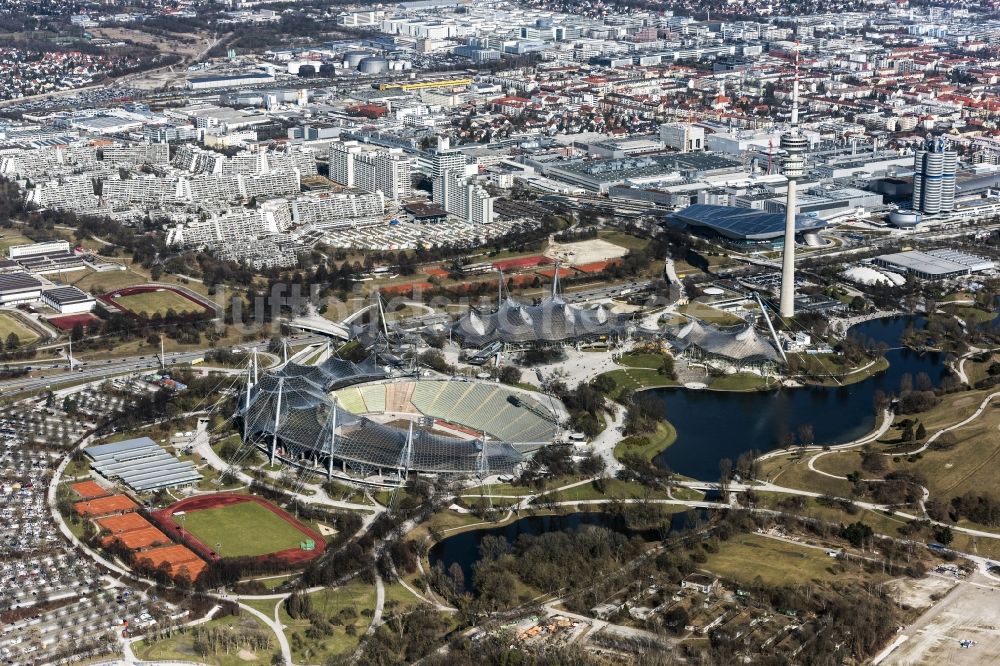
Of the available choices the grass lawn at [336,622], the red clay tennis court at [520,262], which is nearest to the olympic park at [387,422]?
the grass lawn at [336,622]

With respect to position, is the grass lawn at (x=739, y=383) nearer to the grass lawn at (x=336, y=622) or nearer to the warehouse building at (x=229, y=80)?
the grass lawn at (x=336, y=622)

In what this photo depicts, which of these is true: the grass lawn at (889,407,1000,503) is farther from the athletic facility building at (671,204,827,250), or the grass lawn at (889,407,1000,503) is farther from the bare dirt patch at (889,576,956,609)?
the athletic facility building at (671,204,827,250)

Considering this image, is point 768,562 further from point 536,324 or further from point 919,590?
point 536,324

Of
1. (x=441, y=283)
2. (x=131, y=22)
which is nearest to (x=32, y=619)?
(x=441, y=283)

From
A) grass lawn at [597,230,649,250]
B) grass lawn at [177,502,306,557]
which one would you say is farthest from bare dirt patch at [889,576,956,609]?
grass lawn at [597,230,649,250]

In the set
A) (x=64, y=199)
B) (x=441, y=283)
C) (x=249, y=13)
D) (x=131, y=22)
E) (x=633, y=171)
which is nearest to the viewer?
(x=441, y=283)

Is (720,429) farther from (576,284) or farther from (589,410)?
(576,284)
